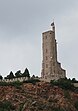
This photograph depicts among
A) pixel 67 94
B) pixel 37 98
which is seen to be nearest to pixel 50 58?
pixel 67 94

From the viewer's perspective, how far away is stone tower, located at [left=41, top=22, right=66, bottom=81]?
11475cm

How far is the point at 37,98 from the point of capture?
10288 centimetres

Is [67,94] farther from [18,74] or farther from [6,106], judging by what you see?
[18,74]

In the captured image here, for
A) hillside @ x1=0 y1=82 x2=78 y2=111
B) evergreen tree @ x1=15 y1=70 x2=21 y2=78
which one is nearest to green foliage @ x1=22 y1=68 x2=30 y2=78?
evergreen tree @ x1=15 y1=70 x2=21 y2=78

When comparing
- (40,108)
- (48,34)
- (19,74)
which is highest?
(48,34)

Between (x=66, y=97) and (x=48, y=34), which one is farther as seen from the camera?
(x=48, y=34)

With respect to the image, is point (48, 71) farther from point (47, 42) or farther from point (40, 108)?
point (40, 108)

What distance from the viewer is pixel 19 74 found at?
→ 11681 cm

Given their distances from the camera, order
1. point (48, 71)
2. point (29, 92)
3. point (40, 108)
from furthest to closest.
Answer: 1. point (48, 71)
2. point (29, 92)
3. point (40, 108)

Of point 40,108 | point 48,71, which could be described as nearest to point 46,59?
point 48,71

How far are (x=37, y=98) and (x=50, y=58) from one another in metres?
14.4

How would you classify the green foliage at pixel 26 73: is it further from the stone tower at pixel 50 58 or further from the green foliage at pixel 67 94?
the green foliage at pixel 67 94

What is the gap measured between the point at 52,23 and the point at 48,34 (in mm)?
3133

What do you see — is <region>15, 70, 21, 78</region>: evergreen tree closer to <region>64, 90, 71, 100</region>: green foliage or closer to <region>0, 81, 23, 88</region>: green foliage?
<region>0, 81, 23, 88</region>: green foliage
